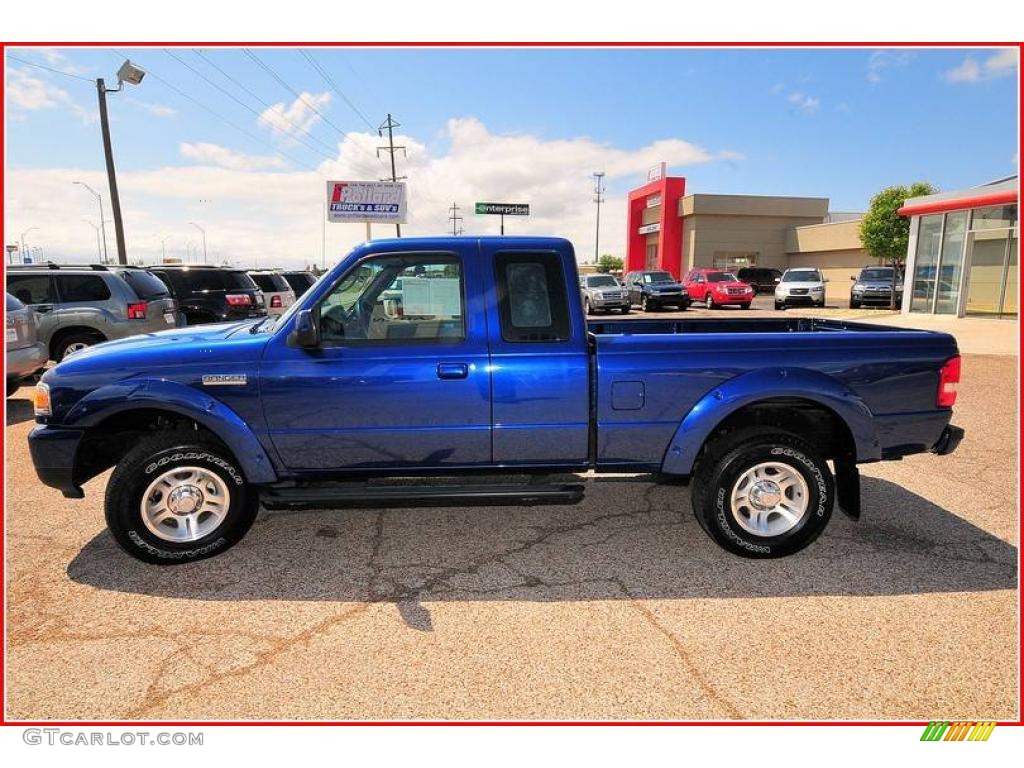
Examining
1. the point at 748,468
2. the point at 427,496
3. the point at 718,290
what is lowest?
the point at 427,496

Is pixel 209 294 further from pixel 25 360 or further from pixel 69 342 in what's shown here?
pixel 25 360

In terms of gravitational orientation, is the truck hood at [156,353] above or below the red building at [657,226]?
below

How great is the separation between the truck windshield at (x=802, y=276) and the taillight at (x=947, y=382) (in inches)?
966

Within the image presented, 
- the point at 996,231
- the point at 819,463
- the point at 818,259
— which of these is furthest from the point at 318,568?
the point at 818,259

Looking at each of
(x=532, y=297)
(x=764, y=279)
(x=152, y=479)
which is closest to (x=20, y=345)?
(x=152, y=479)

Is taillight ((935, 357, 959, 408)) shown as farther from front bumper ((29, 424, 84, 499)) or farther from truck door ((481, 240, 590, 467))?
front bumper ((29, 424, 84, 499))

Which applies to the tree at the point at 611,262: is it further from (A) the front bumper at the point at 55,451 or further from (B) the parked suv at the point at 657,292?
(A) the front bumper at the point at 55,451

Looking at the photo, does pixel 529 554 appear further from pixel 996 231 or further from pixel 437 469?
pixel 996 231

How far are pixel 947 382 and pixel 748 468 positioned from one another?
4.50ft

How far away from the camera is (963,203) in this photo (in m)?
19.4

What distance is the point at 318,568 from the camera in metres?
3.80

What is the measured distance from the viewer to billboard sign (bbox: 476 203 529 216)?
63594 millimetres

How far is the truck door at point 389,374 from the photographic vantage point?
12.2 feet
